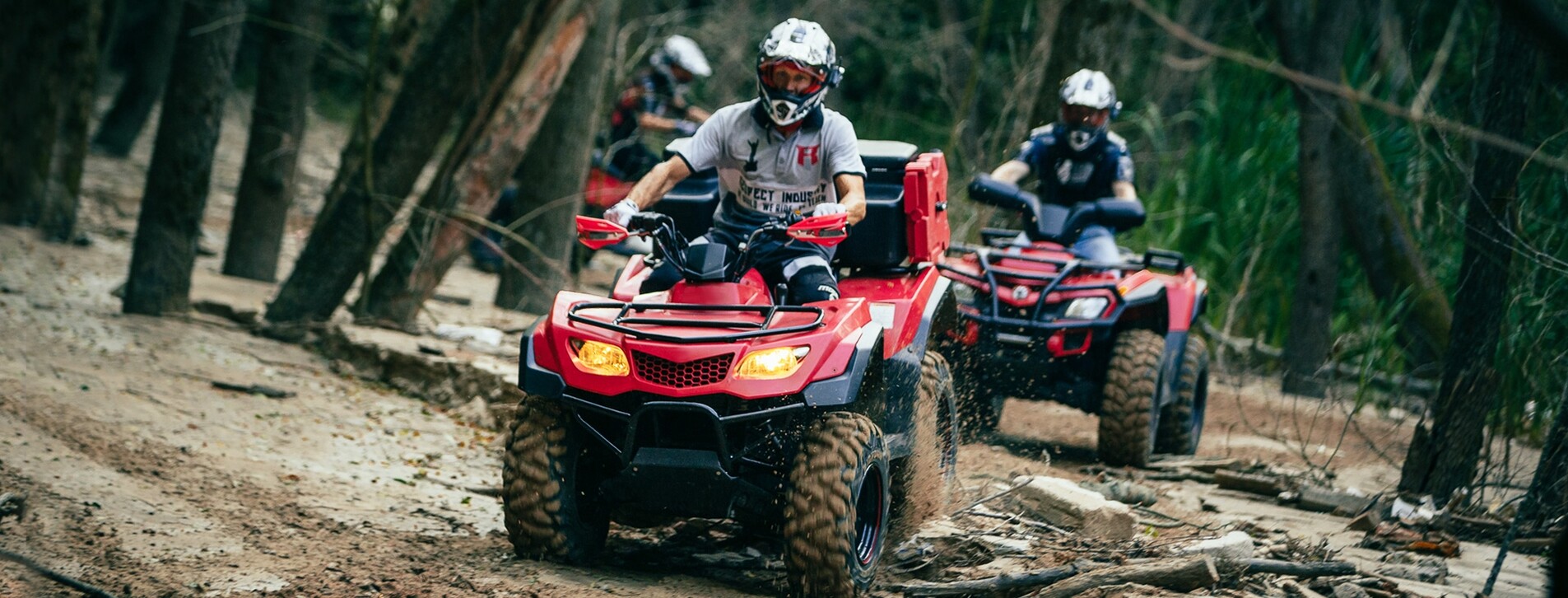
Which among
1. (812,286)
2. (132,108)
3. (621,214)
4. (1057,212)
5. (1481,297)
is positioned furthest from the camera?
(132,108)

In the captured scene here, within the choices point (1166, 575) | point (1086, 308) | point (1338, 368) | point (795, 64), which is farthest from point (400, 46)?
point (1166, 575)

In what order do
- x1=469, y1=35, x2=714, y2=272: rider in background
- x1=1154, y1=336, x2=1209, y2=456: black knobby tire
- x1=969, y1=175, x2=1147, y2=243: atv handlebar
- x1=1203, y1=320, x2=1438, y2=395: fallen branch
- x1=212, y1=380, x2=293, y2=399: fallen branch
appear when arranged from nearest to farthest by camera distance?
x1=212, y1=380, x2=293, y2=399: fallen branch < x1=969, y1=175, x2=1147, y2=243: atv handlebar < x1=1154, y1=336, x2=1209, y2=456: black knobby tire < x1=1203, y1=320, x2=1438, y2=395: fallen branch < x1=469, y1=35, x2=714, y2=272: rider in background

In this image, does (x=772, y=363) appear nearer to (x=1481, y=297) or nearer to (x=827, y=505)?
(x=827, y=505)

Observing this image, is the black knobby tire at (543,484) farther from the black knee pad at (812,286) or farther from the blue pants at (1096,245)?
the blue pants at (1096,245)

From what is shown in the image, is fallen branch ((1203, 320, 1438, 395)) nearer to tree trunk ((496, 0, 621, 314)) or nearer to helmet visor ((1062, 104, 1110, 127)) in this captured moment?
helmet visor ((1062, 104, 1110, 127))

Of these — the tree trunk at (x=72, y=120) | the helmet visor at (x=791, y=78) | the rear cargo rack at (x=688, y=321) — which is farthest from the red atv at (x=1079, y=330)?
the tree trunk at (x=72, y=120)

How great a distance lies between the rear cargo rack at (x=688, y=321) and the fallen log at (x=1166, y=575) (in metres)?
1.15

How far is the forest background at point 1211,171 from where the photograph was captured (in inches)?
259

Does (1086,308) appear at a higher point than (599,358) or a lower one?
higher

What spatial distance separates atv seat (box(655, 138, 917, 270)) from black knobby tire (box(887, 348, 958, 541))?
1.43 ft

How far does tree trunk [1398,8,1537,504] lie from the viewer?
20.5 feet

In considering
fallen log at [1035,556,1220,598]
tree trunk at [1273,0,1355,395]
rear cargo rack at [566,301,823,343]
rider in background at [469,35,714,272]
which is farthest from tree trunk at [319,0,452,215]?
fallen log at [1035,556,1220,598]

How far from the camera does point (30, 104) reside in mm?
10906

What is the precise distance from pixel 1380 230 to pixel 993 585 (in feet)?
22.6
